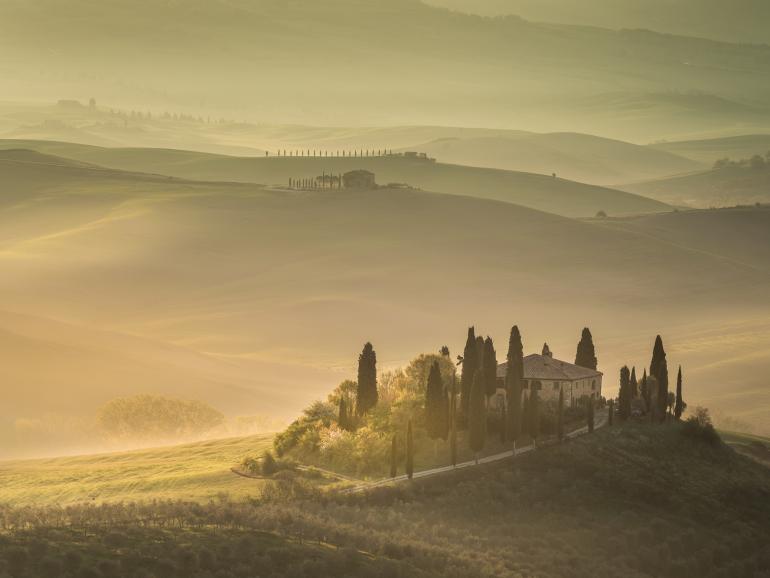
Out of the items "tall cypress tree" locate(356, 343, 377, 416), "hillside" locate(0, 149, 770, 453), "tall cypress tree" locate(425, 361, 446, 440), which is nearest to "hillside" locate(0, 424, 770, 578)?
"tall cypress tree" locate(425, 361, 446, 440)

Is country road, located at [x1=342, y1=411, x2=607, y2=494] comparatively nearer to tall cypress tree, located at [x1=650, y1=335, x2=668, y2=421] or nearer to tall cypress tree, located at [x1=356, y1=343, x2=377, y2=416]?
tall cypress tree, located at [x1=650, y1=335, x2=668, y2=421]

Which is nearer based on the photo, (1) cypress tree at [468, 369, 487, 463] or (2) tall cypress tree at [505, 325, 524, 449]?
(1) cypress tree at [468, 369, 487, 463]

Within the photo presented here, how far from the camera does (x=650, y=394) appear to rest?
94312 millimetres

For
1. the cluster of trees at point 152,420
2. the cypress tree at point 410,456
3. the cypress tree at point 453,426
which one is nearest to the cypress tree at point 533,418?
the cypress tree at point 453,426

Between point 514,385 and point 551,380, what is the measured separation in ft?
21.8

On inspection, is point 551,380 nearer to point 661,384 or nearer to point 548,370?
point 548,370

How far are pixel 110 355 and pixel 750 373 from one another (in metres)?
65.5

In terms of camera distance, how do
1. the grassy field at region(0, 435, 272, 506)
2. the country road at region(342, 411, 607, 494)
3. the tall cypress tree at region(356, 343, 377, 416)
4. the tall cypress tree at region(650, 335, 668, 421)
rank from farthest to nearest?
1. the tall cypress tree at region(650, 335, 668, 421)
2. the tall cypress tree at region(356, 343, 377, 416)
3. the grassy field at region(0, 435, 272, 506)
4. the country road at region(342, 411, 607, 494)

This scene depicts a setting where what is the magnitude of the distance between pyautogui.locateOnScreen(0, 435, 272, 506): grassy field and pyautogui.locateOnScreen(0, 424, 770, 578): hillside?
14.5 feet

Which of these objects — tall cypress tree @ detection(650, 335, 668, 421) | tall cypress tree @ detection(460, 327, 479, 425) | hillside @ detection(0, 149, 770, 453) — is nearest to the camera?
tall cypress tree @ detection(460, 327, 479, 425)

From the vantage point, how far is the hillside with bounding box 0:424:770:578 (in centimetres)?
5997

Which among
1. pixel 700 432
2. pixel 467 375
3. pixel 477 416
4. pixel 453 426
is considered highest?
pixel 467 375

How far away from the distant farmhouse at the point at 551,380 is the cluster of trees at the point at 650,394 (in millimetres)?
2734

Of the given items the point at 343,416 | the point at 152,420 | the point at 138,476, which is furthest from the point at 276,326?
the point at 138,476
